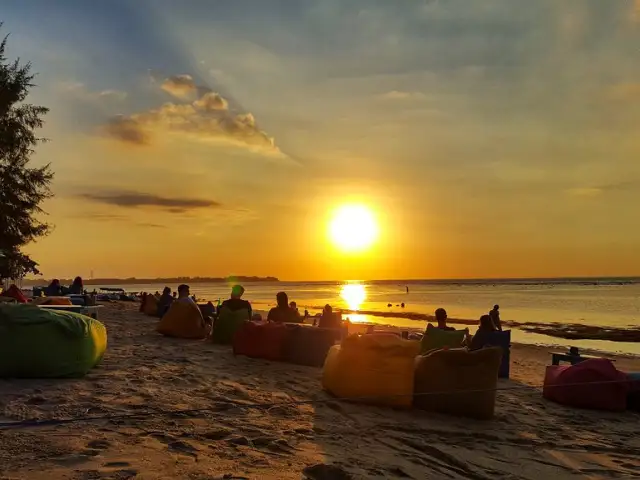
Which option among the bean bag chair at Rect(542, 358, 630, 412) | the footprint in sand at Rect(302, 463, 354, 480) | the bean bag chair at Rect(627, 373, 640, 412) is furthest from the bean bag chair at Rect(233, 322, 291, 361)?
the footprint in sand at Rect(302, 463, 354, 480)

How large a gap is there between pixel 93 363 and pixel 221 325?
4.87 m

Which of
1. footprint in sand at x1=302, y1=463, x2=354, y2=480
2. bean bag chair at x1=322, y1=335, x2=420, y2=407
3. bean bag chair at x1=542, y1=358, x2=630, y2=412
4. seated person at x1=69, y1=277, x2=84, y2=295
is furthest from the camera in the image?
seated person at x1=69, y1=277, x2=84, y2=295

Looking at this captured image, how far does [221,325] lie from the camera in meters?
12.0

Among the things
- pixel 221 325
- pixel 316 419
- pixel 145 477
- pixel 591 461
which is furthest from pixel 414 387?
pixel 221 325

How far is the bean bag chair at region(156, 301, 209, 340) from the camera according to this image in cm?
1281

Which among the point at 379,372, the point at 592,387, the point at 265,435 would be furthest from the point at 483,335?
the point at 265,435

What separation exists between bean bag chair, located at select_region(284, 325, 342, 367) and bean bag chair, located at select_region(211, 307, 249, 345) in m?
2.52

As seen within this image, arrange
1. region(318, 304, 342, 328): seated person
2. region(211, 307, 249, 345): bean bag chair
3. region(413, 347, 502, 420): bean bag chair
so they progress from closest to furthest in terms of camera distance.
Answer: region(413, 347, 502, 420): bean bag chair
region(211, 307, 249, 345): bean bag chair
region(318, 304, 342, 328): seated person

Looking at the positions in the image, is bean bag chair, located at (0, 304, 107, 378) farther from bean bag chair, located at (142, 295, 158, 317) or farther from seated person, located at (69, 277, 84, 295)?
seated person, located at (69, 277, 84, 295)

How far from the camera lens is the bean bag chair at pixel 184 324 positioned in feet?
42.0

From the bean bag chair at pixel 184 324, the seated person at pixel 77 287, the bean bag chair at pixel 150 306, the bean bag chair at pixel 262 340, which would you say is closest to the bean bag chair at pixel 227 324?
the bean bag chair at pixel 184 324

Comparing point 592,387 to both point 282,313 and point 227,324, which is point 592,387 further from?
point 227,324

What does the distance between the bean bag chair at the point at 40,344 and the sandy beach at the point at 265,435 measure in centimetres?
25

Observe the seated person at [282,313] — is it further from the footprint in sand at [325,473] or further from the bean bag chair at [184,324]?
the footprint in sand at [325,473]
